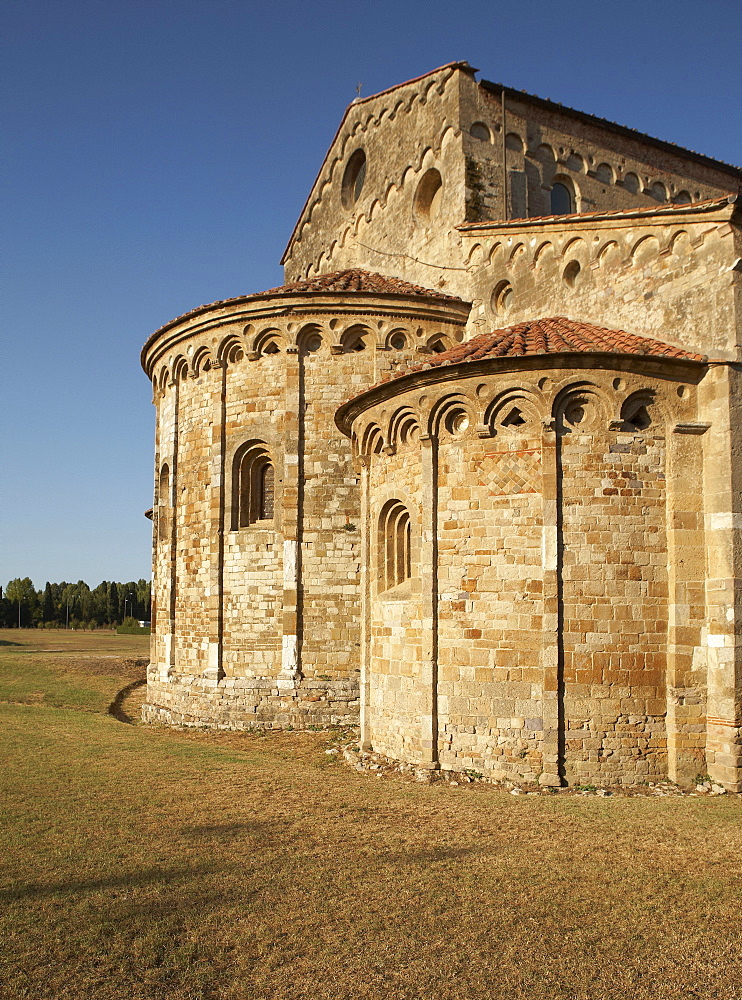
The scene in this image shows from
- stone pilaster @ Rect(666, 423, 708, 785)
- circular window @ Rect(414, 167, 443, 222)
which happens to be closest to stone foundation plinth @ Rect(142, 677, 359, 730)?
stone pilaster @ Rect(666, 423, 708, 785)

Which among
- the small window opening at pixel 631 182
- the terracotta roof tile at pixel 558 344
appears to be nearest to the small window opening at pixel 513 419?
the terracotta roof tile at pixel 558 344

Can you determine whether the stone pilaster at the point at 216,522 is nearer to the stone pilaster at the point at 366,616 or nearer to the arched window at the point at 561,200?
the stone pilaster at the point at 366,616

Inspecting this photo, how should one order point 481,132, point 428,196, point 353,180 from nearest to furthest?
point 481,132, point 428,196, point 353,180

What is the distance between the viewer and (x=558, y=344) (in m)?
10.7

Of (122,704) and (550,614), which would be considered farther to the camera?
(122,704)

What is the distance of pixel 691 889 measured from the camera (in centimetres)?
664

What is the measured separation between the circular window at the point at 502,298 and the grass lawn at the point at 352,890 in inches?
311

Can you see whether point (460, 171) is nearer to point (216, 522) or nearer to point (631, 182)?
point (631, 182)

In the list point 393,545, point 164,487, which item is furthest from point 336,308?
point 164,487

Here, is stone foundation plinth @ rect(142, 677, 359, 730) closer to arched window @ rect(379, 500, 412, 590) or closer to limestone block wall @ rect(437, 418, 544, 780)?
arched window @ rect(379, 500, 412, 590)

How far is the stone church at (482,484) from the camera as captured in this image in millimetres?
10102

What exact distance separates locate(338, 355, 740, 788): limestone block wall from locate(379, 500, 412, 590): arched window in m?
1.14

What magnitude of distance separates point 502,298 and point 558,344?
3182mm

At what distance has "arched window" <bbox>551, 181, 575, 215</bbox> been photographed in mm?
17708
